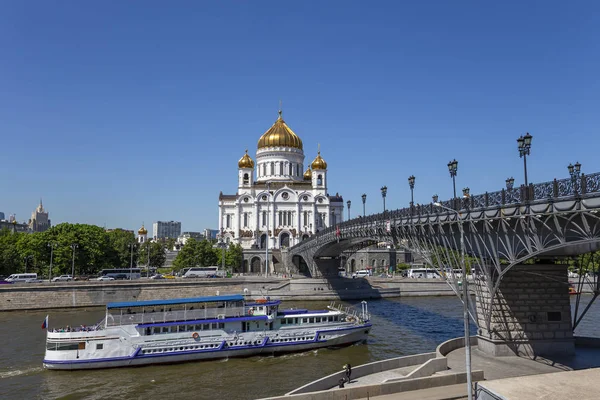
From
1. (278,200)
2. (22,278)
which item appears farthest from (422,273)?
(22,278)

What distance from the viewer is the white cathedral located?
95.1 m

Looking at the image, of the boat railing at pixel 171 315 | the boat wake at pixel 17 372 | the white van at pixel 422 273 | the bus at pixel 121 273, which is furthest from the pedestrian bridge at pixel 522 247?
the bus at pixel 121 273

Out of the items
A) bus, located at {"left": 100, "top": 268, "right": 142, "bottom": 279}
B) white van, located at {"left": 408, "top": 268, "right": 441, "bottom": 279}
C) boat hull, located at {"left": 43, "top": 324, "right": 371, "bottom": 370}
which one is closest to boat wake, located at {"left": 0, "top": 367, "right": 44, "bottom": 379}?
boat hull, located at {"left": 43, "top": 324, "right": 371, "bottom": 370}

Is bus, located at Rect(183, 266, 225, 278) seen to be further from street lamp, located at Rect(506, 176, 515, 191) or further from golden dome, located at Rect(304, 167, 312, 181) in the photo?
street lamp, located at Rect(506, 176, 515, 191)

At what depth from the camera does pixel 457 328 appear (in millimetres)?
39031

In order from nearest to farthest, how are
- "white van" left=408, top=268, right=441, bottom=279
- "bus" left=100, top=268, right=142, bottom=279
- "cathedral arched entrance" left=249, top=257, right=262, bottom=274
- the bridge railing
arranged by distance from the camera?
the bridge railing
"bus" left=100, top=268, right=142, bottom=279
"white van" left=408, top=268, right=441, bottom=279
"cathedral arched entrance" left=249, top=257, right=262, bottom=274

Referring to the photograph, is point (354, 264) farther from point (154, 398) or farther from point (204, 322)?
point (154, 398)

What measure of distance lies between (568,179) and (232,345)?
76.4 ft

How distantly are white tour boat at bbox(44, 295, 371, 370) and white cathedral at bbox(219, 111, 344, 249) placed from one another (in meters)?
56.4

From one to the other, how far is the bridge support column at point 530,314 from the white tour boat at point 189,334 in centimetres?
1265

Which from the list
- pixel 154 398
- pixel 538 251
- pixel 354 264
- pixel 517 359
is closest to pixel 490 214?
pixel 538 251

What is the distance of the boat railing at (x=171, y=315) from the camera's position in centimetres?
3131

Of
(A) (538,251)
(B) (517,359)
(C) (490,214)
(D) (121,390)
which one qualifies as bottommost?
(D) (121,390)

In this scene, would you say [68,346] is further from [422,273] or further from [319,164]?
[319,164]
